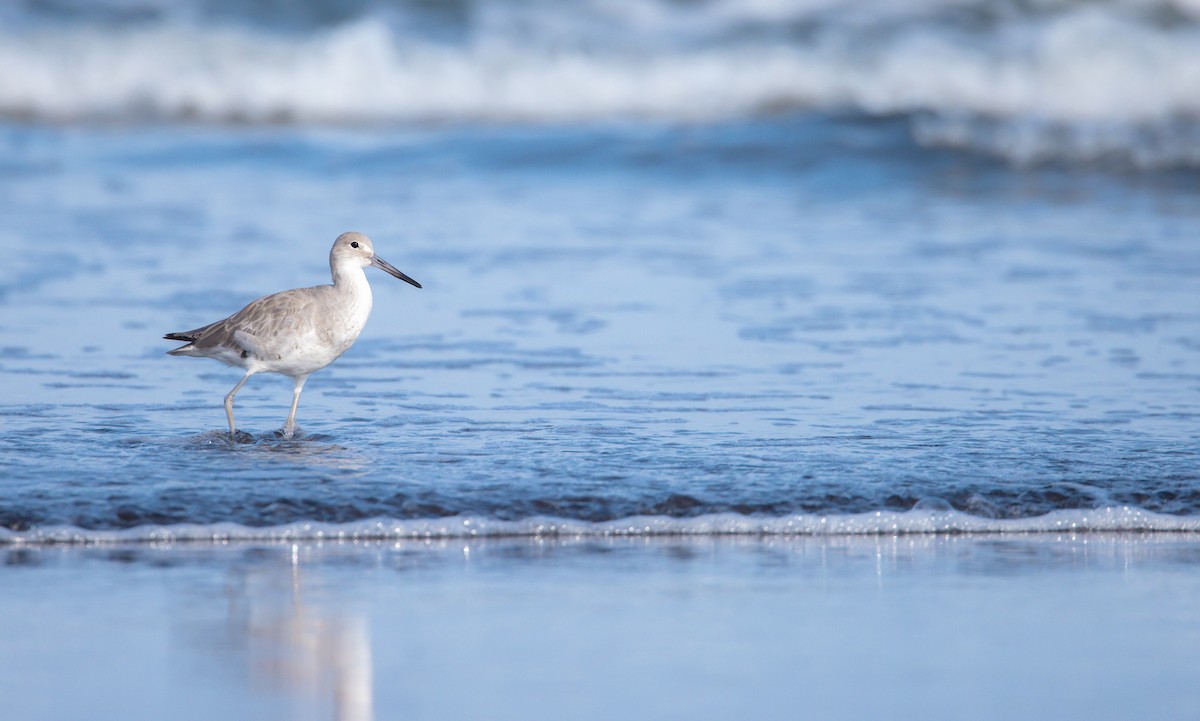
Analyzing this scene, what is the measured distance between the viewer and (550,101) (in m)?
19.4

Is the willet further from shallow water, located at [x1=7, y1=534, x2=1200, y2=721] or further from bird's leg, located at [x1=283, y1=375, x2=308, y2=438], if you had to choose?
shallow water, located at [x1=7, y1=534, x2=1200, y2=721]

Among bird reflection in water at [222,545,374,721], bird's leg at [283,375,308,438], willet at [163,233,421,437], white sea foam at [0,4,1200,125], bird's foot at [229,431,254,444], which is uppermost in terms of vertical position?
white sea foam at [0,4,1200,125]

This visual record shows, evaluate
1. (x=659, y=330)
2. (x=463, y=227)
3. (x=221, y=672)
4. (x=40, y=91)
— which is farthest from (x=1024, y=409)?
(x=40, y=91)

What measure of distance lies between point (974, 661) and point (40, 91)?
1791cm

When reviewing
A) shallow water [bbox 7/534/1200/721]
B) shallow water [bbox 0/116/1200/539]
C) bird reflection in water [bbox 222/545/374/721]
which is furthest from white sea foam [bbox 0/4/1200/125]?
bird reflection in water [bbox 222/545/374/721]

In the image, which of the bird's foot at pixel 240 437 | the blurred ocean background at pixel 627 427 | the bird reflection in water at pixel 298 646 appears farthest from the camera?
the bird's foot at pixel 240 437

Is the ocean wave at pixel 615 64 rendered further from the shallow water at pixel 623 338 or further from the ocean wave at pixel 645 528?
the ocean wave at pixel 645 528

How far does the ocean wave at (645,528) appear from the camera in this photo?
15.8 ft

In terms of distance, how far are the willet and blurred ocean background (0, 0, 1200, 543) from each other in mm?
244

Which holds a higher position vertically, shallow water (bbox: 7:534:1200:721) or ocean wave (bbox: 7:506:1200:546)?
ocean wave (bbox: 7:506:1200:546)

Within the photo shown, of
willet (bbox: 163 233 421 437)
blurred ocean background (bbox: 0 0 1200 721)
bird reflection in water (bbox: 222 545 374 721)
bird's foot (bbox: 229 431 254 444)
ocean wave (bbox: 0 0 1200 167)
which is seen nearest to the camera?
bird reflection in water (bbox: 222 545 374 721)

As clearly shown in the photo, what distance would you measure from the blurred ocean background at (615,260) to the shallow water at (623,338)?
0.03 meters

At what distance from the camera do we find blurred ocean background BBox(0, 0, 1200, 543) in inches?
210

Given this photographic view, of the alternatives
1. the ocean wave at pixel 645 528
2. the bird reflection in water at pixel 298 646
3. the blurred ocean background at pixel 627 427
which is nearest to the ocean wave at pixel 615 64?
the blurred ocean background at pixel 627 427
